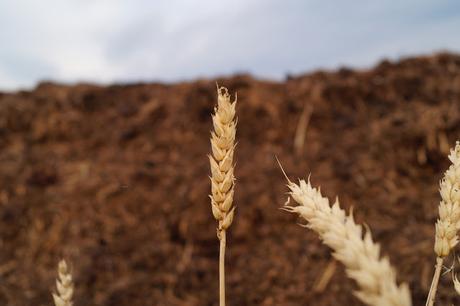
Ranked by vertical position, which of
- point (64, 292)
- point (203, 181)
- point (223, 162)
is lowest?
point (203, 181)

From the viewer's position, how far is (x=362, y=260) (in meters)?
0.66

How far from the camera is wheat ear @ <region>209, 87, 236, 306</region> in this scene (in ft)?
3.56

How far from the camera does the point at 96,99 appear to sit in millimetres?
7402

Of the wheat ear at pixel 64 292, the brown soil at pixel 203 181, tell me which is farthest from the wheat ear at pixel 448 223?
the brown soil at pixel 203 181

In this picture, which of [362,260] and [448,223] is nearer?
[362,260]

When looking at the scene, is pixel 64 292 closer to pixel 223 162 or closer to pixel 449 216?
pixel 223 162

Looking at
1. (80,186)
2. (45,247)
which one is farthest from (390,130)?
Result: (45,247)

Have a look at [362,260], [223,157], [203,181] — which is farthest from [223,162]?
[203,181]

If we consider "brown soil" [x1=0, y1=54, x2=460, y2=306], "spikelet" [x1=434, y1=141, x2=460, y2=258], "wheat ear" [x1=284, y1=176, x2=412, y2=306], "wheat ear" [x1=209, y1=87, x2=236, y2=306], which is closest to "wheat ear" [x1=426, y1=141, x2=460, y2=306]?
"spikelet" [x1=434, y1=141, x2=460, y2=258]

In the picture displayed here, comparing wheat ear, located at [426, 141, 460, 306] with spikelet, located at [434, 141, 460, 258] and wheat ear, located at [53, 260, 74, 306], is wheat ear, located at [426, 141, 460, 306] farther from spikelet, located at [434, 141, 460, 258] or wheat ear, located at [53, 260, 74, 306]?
wheat ear, located at [53, 260, 74, 306]

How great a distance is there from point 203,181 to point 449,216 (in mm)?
4050

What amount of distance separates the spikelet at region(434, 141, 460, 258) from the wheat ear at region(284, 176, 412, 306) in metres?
0.39

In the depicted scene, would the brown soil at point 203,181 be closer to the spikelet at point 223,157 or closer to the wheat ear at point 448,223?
the wheat ear at point 448,223

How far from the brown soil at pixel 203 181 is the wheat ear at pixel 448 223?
218 centimetres
